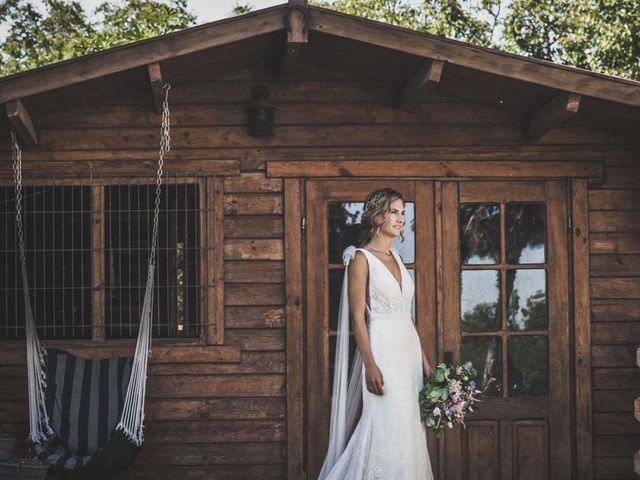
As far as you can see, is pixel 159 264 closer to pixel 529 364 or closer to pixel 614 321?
pixel 529 364

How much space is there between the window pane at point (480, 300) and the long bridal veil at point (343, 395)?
92 centimetres

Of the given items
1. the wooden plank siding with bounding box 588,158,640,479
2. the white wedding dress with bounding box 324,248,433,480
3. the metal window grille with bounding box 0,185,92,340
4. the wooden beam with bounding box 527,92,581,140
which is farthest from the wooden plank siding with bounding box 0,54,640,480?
the white wedding dress with bounding box 324,248,433,480

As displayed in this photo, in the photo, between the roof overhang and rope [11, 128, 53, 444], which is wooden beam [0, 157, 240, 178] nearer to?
rope [11, 128, 53, 444]

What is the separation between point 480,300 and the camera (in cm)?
478

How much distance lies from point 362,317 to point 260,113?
1370 millimetres

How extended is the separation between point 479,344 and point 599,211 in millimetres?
1028

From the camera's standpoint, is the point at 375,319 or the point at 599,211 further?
the point at 599,211

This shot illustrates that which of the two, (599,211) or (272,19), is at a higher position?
(272,19)

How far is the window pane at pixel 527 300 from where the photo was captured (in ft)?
15.7

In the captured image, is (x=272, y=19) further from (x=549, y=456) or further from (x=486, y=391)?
(x=549, y=456)

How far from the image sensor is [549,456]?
4746mm

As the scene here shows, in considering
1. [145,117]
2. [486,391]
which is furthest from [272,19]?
[486,391]

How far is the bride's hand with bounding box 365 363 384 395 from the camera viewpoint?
3.81 m

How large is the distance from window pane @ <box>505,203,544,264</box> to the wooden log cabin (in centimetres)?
1
